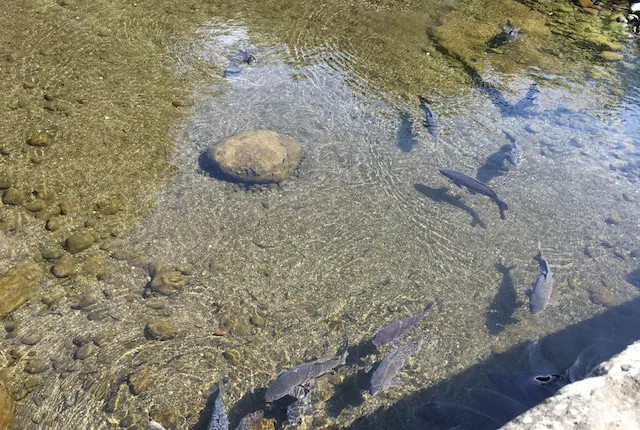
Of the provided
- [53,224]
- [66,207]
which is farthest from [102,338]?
[66,207]

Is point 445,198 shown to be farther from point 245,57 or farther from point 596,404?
point 245,57

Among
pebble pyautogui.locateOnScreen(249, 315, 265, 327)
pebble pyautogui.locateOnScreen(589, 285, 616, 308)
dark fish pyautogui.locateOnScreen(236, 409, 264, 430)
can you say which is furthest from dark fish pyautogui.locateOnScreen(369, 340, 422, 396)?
pebble pyautogui.locateOnScreen(589, 285, 616, 308)

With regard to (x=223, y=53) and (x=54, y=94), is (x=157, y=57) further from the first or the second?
(x=54, y=94)

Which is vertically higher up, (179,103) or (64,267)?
(179,103)

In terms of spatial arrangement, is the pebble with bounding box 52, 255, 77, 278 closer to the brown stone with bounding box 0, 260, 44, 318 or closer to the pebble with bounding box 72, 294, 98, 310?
the brown stone with bounding box 0, 260, 44, 318

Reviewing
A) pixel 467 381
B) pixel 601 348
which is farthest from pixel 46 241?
pixel 601 348

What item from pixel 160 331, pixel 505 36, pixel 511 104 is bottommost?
pixel 160 331

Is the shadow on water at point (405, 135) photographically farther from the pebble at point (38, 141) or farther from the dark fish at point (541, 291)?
the pebble at point (38, 141)
